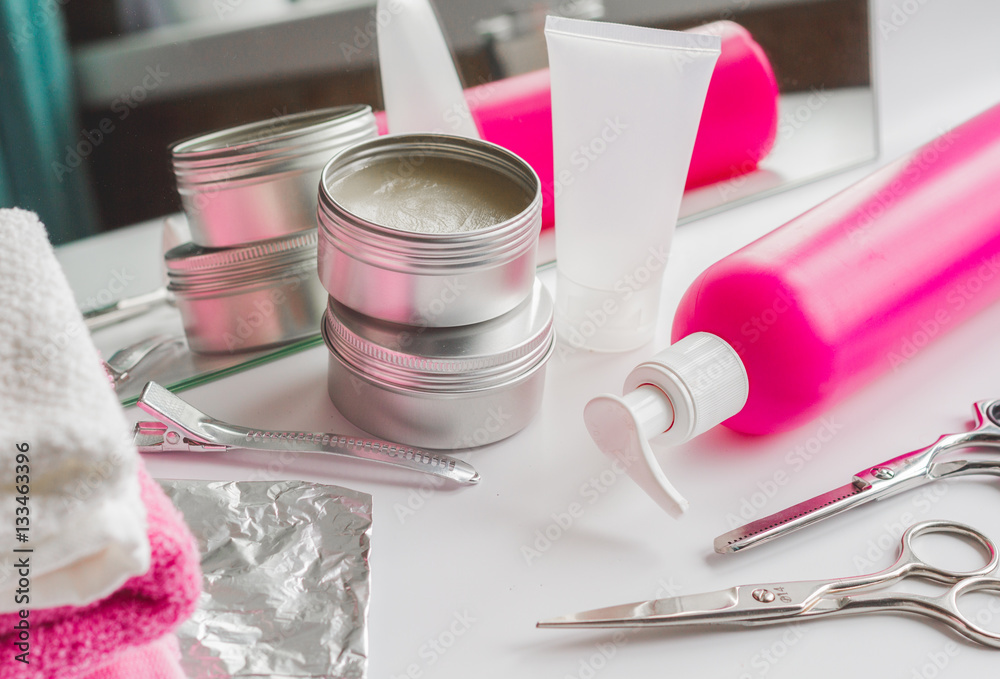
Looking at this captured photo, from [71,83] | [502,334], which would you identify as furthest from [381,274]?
[71,83]

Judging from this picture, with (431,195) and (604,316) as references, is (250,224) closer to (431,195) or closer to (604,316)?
(431,195)

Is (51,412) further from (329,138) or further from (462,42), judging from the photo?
(462,42)

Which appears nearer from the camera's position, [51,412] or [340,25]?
[51,412]

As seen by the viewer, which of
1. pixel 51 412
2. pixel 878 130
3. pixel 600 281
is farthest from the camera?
pixel 878 130

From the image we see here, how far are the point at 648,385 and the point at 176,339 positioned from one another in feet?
0.88

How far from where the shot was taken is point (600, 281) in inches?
19.4

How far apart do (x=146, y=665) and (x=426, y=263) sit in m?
0.20

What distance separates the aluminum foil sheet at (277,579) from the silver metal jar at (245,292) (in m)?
0.11
